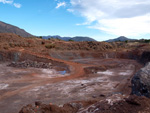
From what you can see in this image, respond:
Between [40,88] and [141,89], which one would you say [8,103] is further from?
[141,89]

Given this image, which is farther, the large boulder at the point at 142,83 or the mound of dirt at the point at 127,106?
the large boulder at the point at 142,83

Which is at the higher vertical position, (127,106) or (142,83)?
(142,83)

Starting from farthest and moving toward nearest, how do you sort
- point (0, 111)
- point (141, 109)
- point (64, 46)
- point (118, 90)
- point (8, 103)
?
point (64, 46), point (118, 90), point (8, 103), point (0, 111), point (141, 109)

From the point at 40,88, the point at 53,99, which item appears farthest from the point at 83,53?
the point at 53,99

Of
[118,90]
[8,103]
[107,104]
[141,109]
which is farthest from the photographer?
[118,90]

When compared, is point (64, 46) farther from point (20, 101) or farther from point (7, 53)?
point (20, 101)

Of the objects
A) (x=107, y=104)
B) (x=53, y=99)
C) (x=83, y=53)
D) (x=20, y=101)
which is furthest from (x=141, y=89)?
(x=83, y=53)

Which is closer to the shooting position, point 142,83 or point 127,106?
point 127,106

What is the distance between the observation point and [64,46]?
138 feet

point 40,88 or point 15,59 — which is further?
point 15,59

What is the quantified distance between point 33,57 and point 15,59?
354cm

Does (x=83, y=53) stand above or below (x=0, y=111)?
above

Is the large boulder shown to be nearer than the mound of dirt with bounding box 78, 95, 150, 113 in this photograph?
No

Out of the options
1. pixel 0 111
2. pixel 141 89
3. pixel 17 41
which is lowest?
pixel 0 111
